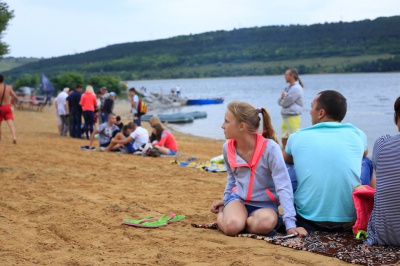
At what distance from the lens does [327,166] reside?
473cm

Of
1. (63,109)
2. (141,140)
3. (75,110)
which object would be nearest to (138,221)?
(141,140)

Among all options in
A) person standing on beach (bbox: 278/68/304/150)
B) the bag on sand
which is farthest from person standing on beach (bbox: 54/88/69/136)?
person standing on beach (bbox: 278/68/304/150)

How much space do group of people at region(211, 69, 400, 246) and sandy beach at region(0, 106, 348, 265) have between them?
0.33m

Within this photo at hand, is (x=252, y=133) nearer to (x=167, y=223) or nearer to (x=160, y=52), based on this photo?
(x=167, y=223)

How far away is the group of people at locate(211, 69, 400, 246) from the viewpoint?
15.4ft

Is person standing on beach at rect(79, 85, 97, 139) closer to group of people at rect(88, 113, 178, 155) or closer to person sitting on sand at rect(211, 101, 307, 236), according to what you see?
group of people at rect(88, 113, 178, 155)

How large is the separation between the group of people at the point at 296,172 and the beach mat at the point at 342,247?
0.36 feet

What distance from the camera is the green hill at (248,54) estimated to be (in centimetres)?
9200

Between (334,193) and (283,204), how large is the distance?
44 cm

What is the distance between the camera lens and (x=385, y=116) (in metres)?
35.6

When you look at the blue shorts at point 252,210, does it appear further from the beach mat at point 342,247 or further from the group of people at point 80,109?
the group of people at point 80,109

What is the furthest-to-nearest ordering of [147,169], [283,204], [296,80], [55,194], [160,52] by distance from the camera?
[160,52]
[296,80]
[147,169]
[55,194]
[283,204]

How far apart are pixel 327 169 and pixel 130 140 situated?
8.34m

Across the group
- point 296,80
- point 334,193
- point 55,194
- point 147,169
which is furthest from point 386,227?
point 296,80
